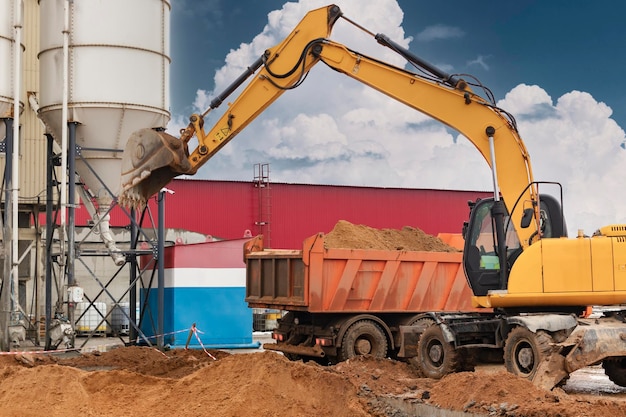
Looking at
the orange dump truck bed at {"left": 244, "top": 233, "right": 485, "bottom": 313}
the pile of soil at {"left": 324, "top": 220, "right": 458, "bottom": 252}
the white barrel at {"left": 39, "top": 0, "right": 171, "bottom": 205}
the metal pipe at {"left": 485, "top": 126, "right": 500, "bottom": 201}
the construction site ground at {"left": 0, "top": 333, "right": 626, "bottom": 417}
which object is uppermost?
the white barrel at {"left": 39, "top": 0, "right": 171, "bottom": 205}

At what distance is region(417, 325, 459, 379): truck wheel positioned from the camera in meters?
13.2

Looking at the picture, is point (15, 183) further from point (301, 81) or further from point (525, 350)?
point (525, 350)

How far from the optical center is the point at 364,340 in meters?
16.9

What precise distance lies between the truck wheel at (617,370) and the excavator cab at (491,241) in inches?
80.6

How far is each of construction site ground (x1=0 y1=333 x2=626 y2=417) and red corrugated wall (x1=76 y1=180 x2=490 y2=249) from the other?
2661 cm

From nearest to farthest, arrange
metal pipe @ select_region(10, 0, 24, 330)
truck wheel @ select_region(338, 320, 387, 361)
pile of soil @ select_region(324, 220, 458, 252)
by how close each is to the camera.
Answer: truck wheel @ select_region(338, 320, 387, 361) → pile of soil @ select_region(324, 220, 458, 252) → metal pipe @ select_region(10, 0, 24, 330)

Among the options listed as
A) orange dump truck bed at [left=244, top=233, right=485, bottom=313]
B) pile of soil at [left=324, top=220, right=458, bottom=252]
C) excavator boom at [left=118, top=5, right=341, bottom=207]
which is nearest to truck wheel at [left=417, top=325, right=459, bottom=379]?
orange dump truck bed at [left=244, top=233, right=485, bottom=313]

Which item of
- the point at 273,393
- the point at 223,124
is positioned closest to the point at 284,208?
the point at 223,124

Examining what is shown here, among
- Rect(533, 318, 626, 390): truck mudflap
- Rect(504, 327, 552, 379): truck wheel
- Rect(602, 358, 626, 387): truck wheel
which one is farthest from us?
Rect(602, 358, 626, 387): truck wheel

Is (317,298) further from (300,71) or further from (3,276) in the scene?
(3,276)

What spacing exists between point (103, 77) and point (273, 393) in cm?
1141

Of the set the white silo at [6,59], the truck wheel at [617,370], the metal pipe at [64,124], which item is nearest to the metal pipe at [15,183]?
the white silo at [6,59]

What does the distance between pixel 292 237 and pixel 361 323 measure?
2592 cm

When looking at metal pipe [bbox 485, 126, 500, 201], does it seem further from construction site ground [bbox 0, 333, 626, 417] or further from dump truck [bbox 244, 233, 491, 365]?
dump truck [bbox 244, 233, 491, 365]
